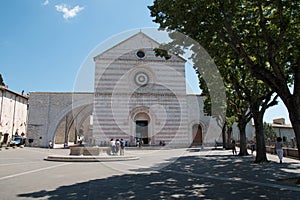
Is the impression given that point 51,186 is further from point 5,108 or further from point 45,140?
point 5,108

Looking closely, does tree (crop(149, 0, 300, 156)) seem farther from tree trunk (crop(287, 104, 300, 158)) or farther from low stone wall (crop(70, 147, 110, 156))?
low stone wall (crop(70, 147, 110, 156))

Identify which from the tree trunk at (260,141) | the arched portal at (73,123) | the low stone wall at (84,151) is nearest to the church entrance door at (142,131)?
the arched portal at (73,123)

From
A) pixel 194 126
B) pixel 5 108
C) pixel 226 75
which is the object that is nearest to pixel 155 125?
pixel 194 126

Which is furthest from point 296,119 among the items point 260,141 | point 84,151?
point 84,151

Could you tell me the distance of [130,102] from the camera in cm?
3275

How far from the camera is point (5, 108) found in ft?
120

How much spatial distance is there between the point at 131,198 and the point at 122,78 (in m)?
27.6

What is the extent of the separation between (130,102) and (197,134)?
12012 millimetres

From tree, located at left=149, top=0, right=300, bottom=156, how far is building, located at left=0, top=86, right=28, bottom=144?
1330 inches

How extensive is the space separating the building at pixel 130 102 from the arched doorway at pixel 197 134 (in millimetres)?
1689

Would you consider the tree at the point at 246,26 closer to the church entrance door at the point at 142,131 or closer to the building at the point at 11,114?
the church entrance door at the point at 142,131

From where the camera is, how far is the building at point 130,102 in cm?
3216

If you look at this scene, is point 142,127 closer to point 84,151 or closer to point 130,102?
point 130,102

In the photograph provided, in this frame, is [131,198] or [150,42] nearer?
[131,198]
